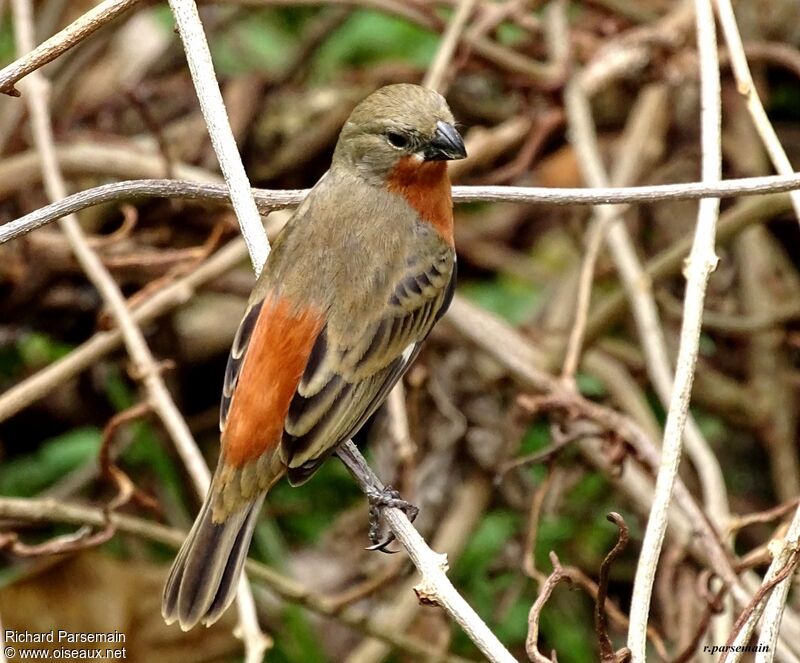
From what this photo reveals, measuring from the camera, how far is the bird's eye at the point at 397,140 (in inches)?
146

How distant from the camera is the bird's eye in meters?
3.71

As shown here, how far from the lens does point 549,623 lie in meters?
4.93

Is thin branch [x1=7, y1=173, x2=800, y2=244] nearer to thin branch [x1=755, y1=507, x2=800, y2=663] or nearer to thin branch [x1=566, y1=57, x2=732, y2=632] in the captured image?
thin branch [x1=755, y1=507, x2=800, y2=663]

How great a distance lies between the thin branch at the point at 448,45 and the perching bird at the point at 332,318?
929 millimetres

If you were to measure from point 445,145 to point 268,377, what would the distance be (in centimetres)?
85

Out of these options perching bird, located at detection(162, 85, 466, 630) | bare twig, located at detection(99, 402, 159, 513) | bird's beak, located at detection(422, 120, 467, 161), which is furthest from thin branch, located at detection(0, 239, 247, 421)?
bird's beak, located at detection(422, 120, 467, 161)

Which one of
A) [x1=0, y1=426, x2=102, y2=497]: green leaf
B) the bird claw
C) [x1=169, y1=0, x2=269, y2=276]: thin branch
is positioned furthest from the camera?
[x1=0, y1=426, x2=102, y2=497]: green leaf

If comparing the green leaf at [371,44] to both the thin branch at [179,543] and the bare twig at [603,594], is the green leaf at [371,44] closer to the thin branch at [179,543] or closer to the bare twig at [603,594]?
the thin branch at [179,543]

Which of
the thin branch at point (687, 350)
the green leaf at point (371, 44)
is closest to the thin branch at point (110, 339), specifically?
the thin branch at point (687, 350)

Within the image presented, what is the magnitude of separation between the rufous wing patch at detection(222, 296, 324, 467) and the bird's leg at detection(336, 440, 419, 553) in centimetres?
22

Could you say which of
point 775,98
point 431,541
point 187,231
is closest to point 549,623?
point 431,541

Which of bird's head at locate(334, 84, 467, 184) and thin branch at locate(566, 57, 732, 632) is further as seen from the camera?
thin branch at locate(566, 57, 732, 632)

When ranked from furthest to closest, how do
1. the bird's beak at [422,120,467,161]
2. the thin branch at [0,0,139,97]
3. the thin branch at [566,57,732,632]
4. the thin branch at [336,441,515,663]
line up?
the thin branch at [566,57,732,632] → the bird's beak at [422,120,467,161] → the thin branch at [0,0,139,97] → the thin branch at [336,441,515,663]

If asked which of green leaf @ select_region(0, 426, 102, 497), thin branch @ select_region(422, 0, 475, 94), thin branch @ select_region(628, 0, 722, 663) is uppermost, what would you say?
thin branch @ select_region(422, 0, 475, 94)
